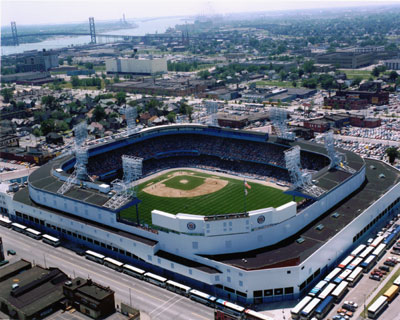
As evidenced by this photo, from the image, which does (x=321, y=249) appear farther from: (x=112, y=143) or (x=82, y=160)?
(x=112, y=143)

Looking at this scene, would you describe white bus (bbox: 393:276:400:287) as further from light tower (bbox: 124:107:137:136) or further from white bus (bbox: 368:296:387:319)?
light tower (bbox: 124:107:137:136)

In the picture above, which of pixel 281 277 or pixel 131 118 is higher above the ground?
pixel 131 118

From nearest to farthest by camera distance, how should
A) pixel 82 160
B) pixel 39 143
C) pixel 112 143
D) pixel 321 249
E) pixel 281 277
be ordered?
pixel 281 277 → pixel 321 249 → pixel 82 160 → pixel 112 143 → pixel 39 143

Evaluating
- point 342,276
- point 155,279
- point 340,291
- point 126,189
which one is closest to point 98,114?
point 126,189

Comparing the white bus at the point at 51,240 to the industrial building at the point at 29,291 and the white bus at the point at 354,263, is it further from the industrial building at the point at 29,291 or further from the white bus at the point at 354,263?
the white bus at the point at 354,263

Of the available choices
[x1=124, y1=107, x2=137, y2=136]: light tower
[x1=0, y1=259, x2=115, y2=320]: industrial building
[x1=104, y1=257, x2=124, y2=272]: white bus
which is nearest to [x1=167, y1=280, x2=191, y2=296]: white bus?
[x1=104, y1=257, x2=124, y2=272]: white bus

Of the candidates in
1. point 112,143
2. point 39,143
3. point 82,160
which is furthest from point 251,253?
point 39,143
